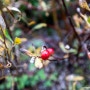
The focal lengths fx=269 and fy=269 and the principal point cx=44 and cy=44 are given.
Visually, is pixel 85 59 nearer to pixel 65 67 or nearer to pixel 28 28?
pixel 65 67

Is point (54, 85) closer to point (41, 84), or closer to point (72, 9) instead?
point (41, 84)

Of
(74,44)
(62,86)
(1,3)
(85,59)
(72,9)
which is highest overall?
(1,3)

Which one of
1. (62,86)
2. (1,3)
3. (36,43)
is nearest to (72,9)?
(36,43)

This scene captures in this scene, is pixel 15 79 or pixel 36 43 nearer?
pixel 15 79

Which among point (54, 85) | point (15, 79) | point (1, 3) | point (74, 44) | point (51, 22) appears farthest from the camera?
point (51, 22)

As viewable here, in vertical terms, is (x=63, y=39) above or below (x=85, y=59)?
above

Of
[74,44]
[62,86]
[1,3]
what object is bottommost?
[62,86]

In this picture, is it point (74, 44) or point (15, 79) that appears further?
point (74, 44)

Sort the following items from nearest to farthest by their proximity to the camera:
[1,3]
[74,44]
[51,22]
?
[1,3] < [74,44] < [51,22]

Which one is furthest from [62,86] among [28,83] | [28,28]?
[28,28]
